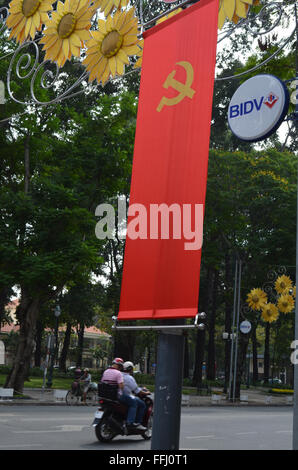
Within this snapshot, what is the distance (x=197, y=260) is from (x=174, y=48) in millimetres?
1645

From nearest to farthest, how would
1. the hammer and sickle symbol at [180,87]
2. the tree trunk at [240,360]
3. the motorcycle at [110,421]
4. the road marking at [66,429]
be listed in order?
the hammer and sickle symbol at [180,87]
the motorcycle at [110,421]
the road marking at [66,429]
the tree trunk at [240,360]

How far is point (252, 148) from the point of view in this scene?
38562 mm

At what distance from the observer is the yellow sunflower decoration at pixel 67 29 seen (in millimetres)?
5758

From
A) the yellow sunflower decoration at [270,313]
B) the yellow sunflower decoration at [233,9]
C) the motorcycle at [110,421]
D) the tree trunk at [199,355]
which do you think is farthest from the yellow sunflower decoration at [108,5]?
the tree trunk at [199,355]

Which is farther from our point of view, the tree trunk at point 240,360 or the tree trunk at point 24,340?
the tree trunk at point 240,360

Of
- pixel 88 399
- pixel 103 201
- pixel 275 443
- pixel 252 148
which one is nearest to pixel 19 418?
pixel 275 443

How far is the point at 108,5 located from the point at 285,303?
15.7 m

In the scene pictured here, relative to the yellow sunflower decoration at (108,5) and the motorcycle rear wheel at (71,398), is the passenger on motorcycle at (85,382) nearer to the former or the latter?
the motorcycle rear wheel at (71,398)

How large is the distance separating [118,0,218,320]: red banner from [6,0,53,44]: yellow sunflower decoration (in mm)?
1993

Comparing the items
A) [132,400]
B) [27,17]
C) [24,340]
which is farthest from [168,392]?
[24,340]

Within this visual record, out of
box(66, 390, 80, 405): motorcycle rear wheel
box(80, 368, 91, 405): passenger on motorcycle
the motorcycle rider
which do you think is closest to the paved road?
the motorcycle rider

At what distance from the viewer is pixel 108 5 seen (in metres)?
5.65

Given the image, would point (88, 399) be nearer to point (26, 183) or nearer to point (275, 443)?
point (26, 183)

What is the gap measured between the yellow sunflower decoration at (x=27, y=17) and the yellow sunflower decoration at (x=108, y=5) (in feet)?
2.04
